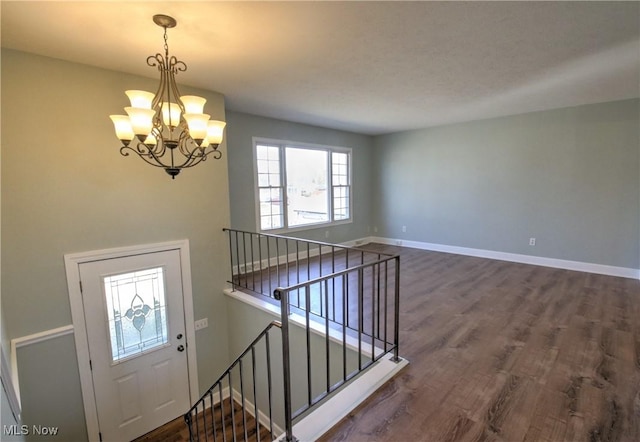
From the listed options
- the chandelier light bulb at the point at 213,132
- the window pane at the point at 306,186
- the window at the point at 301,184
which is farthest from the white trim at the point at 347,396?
the window pane at the point at 306,186

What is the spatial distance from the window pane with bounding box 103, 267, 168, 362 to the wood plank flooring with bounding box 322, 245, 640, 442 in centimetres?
260

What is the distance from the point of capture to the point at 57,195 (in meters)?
2.82

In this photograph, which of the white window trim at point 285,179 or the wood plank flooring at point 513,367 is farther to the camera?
the white window trim at point 285,179

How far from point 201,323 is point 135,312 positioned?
79 centimetres

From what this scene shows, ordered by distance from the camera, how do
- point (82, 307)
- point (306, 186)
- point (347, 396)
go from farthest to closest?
point (306, 186), point (82, 307), point (347, 396)

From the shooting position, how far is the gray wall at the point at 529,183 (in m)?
4.52

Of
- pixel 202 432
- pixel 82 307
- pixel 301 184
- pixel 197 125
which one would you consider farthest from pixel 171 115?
pixel 301 184

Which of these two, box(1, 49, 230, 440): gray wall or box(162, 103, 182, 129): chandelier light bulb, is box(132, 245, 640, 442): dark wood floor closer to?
box(1, 49, 230, 440): gray wall

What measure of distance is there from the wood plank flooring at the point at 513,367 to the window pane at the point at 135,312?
102 inches

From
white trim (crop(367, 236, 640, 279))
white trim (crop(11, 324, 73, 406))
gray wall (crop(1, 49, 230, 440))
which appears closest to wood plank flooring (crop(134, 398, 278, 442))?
gray wall (crop(1, 49, 230, 440))

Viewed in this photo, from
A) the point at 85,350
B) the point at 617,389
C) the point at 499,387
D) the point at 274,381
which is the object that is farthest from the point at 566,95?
the point at 85,350

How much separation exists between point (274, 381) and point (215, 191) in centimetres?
246

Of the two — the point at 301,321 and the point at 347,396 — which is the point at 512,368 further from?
the point at 301,321

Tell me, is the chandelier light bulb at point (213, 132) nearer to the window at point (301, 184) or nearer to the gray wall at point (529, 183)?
the window at point (301, 184)
